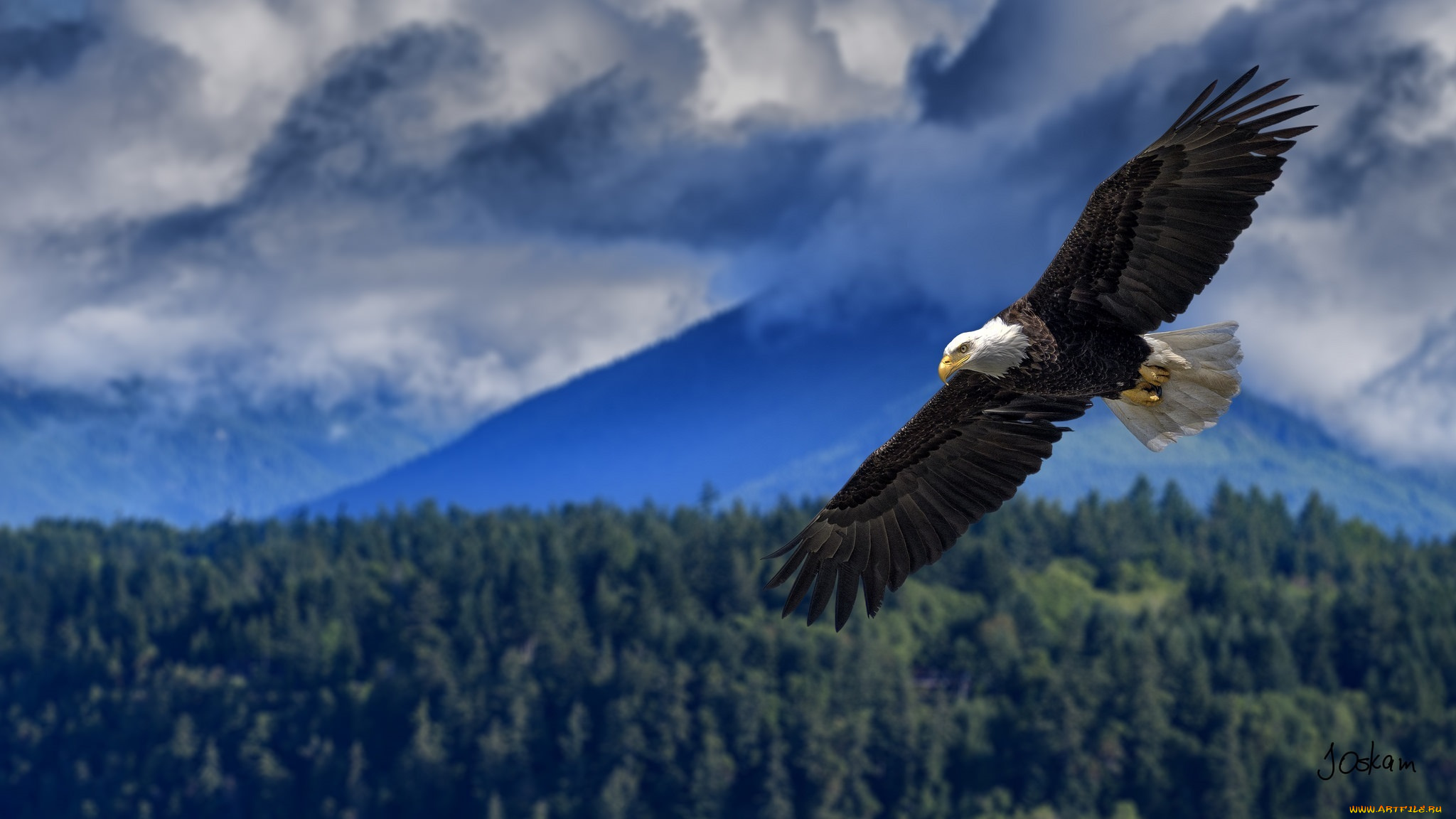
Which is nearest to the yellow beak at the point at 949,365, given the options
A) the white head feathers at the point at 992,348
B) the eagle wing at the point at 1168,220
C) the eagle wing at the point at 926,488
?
the white head feathers at the point at 992,348

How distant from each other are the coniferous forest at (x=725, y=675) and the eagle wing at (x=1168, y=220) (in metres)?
99.4

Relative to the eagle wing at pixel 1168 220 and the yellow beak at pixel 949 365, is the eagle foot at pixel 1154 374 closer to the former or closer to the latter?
the eagle wing at pixel 1168 220

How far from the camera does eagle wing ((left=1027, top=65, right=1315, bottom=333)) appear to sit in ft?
40.0

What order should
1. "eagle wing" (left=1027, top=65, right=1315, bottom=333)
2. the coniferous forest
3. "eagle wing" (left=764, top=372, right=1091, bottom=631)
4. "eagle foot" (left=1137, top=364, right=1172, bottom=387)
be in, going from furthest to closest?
1. the coniferous forest
2. "eagle wing" (left=764, top=372, right=1091, bottom=631)
3. "eagle foot" (left=1137, top=364, right=1172, bottom=387)
4. "eagle wing" (left=1027, top=65, right=1315, bottom=333)

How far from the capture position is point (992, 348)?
13039mm

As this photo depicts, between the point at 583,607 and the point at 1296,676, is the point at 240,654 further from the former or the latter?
the point at 1296,676

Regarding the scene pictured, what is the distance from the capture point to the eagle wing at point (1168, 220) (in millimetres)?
12203

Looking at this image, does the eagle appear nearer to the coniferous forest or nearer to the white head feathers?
the white head feathers

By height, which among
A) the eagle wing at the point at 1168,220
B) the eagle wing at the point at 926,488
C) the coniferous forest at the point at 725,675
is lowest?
the eagle wing at the point at 926,488

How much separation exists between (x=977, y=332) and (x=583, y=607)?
148606mm

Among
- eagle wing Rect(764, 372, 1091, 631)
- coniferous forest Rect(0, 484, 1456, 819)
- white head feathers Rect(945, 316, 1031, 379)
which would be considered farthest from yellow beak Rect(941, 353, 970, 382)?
coniferous forest Rect(0, 484, 1456, 819)

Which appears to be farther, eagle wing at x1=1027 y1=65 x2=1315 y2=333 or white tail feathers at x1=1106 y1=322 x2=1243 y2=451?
white tail feathers at x1=1106 y1=322 x2=1243 y2=451

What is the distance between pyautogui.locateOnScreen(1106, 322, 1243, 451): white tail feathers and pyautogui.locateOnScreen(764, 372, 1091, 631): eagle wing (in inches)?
43.3

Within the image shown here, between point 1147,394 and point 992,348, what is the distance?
5.43 ft
